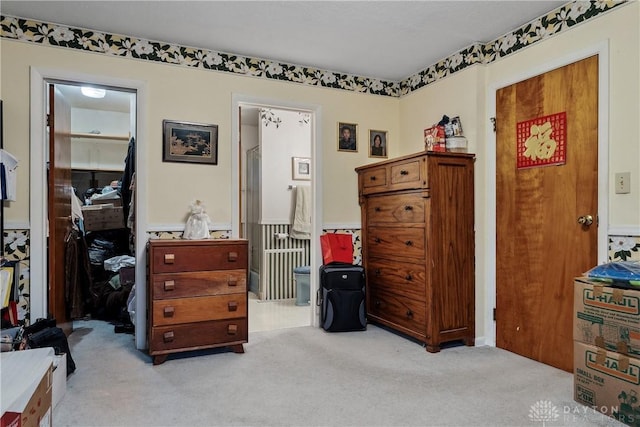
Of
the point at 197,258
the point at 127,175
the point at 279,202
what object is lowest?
the point at 197,258

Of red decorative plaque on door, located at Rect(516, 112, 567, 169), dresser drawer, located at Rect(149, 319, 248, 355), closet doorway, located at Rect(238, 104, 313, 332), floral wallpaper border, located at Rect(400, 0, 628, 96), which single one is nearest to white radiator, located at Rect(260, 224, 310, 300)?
closet doorway, located at Rect(238, 104, 313, 332)

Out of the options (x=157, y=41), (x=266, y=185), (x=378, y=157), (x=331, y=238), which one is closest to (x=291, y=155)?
(x=266, y=185)

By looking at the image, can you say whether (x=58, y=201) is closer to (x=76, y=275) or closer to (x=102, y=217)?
(x=76, y=275)

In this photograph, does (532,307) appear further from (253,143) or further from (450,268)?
(253,143)

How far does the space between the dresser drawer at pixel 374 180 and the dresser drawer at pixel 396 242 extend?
0.36 m

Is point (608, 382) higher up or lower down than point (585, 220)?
lower down

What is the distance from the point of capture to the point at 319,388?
7.72 ft

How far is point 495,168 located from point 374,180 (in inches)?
40.1

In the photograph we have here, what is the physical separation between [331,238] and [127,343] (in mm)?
1889

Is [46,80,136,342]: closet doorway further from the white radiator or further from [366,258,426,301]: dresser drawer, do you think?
[366,258,426,301]: dresser drawer

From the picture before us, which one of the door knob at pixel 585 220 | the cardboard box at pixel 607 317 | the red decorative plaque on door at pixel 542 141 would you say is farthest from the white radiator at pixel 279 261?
the cardboard box at pixel 607 317

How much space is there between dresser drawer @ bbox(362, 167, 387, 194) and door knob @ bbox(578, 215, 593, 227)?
1467 mm

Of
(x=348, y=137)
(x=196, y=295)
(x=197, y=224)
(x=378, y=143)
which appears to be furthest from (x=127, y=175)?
(x=378, y=143)

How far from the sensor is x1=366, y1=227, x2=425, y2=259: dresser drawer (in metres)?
3.13
